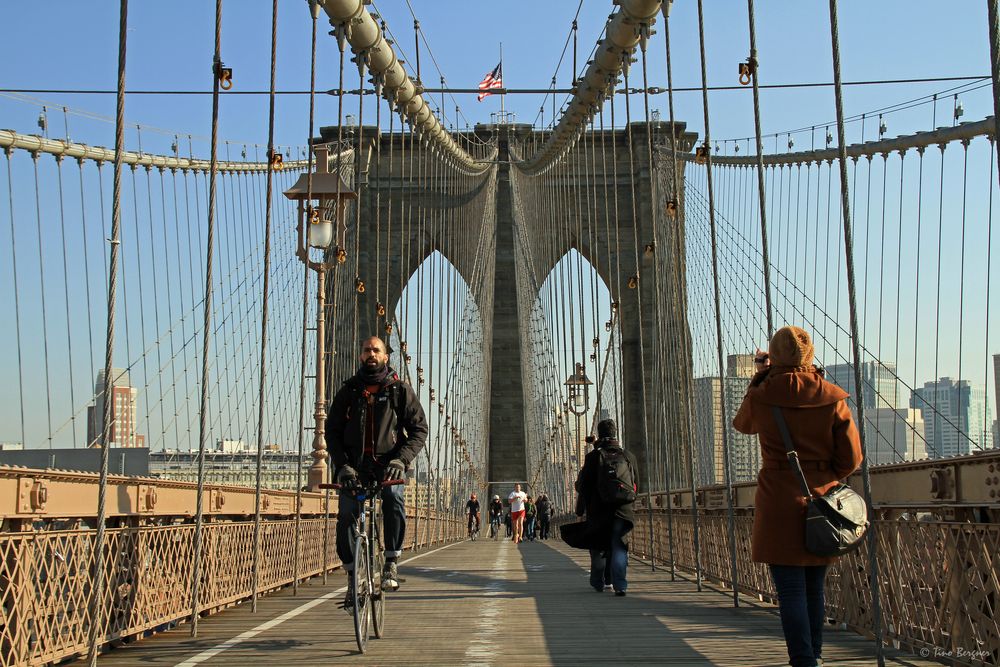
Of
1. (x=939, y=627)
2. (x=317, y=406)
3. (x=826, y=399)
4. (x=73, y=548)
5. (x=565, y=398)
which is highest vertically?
(x=565, y=398)

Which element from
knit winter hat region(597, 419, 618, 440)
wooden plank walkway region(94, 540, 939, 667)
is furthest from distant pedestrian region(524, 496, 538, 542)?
wooden plank walkway region(94, 540, 939, 667)

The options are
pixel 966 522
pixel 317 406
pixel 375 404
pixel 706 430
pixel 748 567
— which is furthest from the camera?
pixel 706 430

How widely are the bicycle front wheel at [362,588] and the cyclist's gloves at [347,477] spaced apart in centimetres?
21

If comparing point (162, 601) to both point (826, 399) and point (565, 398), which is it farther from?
point (565, 398)

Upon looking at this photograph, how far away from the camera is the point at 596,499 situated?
7.87 m

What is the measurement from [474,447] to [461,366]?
4.17 metres

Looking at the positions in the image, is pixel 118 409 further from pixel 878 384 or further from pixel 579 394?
pixel 878 384

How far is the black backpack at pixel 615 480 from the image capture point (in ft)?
25.4

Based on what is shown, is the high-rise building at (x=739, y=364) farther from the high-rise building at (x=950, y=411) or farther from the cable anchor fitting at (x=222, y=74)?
the cable anchor fitting at (x=222, y=74)

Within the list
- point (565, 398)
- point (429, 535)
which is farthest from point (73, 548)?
point (565, 398)

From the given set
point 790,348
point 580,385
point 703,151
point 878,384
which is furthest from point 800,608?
point 580,385

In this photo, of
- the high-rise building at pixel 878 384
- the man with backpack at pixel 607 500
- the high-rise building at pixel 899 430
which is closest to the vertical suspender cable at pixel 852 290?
the man with backpack at pixel 607 500

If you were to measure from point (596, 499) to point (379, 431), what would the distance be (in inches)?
118

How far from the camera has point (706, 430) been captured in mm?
22453
